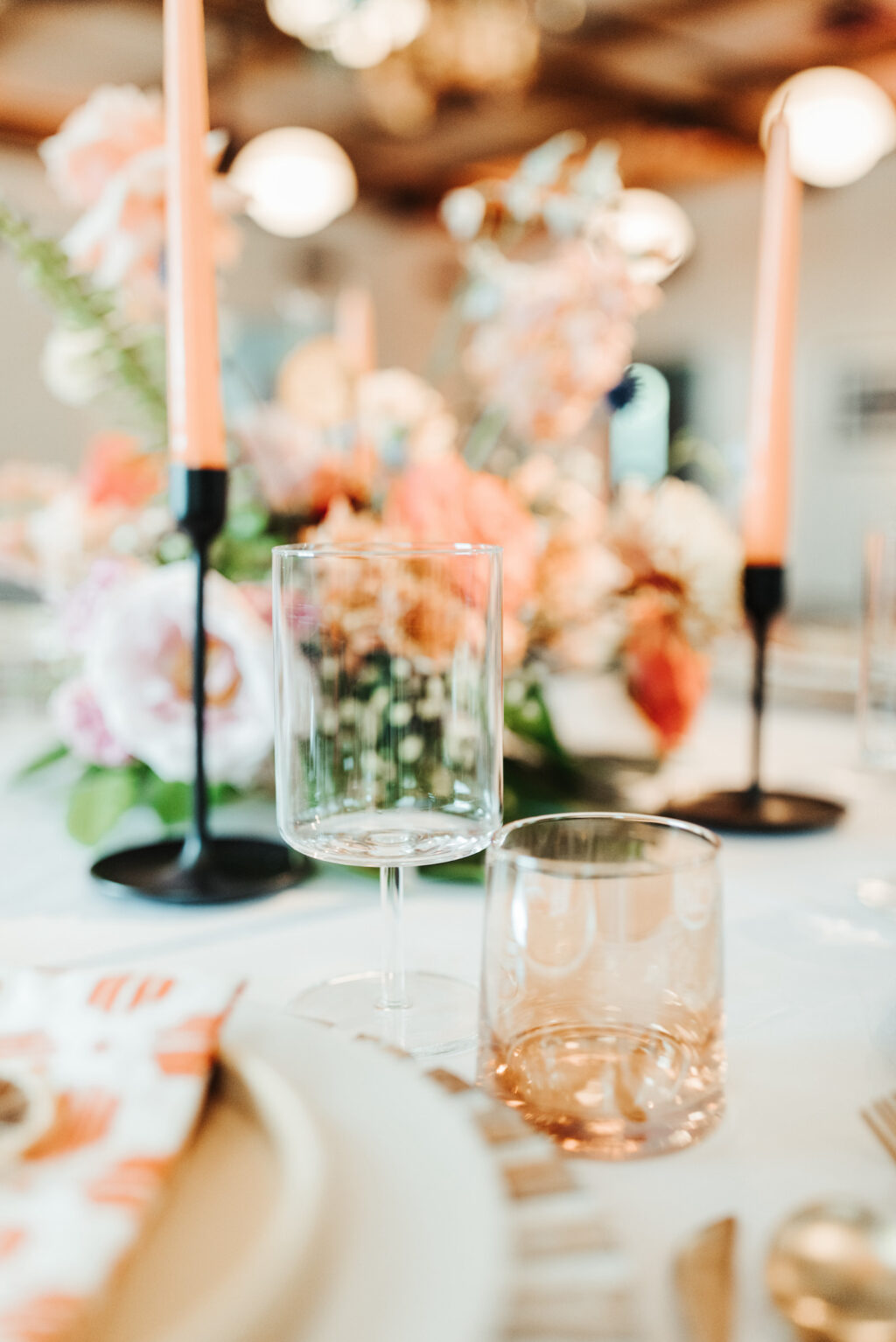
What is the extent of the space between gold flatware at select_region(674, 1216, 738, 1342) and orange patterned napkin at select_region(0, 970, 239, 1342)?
0.14 meters

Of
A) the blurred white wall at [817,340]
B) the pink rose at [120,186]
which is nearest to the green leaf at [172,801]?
the pink rose at [120,186]

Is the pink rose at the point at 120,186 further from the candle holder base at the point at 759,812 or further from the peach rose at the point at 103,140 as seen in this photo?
the candle holder base at the point at 759,812

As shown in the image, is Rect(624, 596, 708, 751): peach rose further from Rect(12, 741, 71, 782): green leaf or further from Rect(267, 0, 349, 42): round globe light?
Rect(267, 0, 349, 42): round globe light

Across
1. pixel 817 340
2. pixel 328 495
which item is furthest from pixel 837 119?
pixel 817 340

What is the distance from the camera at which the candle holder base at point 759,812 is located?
31.8 inches

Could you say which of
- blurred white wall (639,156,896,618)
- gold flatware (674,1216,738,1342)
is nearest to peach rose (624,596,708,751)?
gold flatware (674,1216,738,1342)

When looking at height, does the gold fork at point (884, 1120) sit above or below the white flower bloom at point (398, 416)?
below

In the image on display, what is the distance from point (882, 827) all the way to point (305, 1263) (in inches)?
28.5

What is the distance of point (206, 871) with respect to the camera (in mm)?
686

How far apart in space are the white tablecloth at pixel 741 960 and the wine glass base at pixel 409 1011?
1.1 inches

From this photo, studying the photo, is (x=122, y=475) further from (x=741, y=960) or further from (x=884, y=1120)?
(x=884, y=1120)

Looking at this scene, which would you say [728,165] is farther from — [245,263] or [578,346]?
[578,346]

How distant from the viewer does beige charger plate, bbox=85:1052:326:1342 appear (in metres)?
0.22

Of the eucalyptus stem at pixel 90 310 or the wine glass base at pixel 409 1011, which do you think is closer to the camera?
the wine glass base at pixel 409 1011
